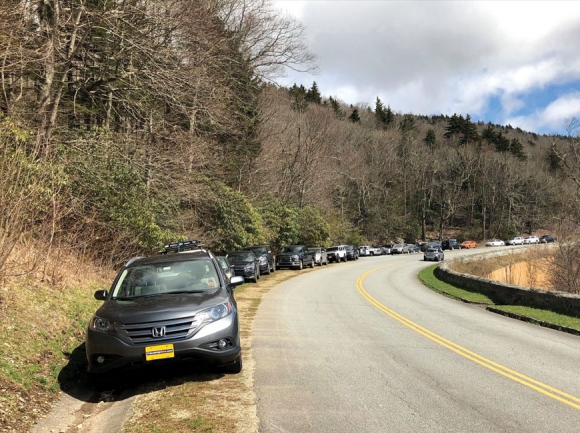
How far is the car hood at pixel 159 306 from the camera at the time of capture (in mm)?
5844

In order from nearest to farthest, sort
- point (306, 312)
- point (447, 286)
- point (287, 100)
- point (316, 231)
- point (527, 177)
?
point (306, 312) → point (447, 286) → point (316, 231) → point (287, 100) → point (527, 177)

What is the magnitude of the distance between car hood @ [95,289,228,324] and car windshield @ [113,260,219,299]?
26 cm

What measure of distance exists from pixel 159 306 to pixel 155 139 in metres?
16.2

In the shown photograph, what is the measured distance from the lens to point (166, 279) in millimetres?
7137

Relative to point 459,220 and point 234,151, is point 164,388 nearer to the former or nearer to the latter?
point 234,151

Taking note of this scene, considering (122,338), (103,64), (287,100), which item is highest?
(287,100)

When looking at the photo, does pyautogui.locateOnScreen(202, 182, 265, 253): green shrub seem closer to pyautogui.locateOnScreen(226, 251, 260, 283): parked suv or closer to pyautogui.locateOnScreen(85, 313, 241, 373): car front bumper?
pyautogui.locateOnScreen(226, 251, 260, 283): parked suv

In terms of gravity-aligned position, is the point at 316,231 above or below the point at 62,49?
below

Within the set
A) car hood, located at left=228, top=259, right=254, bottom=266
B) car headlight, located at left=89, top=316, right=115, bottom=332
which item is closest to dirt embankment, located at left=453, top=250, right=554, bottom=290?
car hood, located at left=228, top=259, right=254, bottom=266

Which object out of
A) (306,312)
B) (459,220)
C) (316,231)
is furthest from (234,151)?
(459,220)

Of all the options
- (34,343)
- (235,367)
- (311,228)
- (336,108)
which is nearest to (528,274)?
(311,228)

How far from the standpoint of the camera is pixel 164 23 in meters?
15.4

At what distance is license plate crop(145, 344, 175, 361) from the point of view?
18.5 feet

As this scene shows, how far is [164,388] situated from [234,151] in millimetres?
30616
